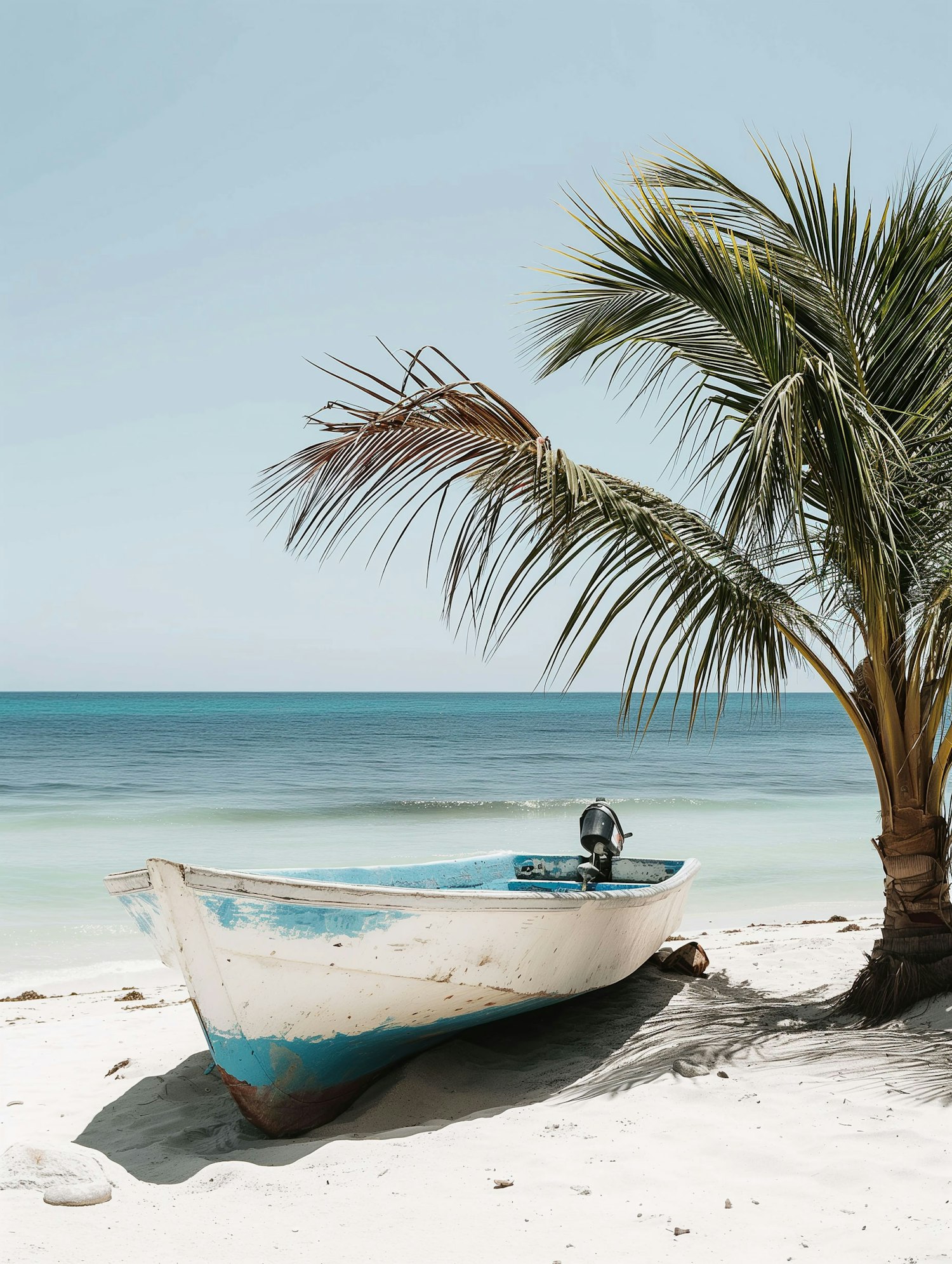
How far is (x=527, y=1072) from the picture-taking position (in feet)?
15.1

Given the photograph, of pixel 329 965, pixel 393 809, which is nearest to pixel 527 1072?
pixel 329 965

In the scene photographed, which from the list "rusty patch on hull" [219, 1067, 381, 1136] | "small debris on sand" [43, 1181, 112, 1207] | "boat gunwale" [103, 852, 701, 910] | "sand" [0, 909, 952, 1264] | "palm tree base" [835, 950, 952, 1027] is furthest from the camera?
"palm tree base" [835, 950, 952, 1027]

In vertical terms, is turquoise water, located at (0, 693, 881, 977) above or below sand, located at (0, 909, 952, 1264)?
below

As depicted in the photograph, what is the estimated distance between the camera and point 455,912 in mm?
4039

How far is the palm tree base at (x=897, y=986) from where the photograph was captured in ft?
15.8

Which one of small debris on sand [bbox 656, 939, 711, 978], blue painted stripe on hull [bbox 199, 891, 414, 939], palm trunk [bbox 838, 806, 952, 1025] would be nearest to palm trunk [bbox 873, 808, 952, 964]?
palm trunk [bbox 838, 806, 952, 1025]

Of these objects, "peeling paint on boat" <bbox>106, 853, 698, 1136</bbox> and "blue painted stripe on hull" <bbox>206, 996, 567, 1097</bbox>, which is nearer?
"peeling paint on boat" <bbox>106, 853, 698, 1136</bbox>

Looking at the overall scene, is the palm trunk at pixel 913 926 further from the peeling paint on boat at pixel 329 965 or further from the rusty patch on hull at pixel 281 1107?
the rusty patch on hull at pixel 281 1107

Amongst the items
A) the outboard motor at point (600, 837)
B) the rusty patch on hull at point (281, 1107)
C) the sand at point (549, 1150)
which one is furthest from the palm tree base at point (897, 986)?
the rusty patch on hull at point (281, 1107)

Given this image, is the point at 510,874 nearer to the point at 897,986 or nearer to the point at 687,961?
the point at 687,961

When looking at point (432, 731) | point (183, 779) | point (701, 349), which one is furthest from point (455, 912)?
point (432, 731)

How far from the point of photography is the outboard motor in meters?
6.63

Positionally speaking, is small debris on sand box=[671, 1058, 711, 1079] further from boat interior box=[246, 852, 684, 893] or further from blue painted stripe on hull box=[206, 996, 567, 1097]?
boat interior box=[246, 852, 684, 893]

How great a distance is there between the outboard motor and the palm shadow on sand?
52.7 inches
